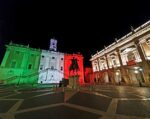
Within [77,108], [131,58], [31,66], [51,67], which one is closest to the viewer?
[77,108]

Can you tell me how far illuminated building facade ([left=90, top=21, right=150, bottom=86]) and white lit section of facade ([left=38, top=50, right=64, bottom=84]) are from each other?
1943 cm

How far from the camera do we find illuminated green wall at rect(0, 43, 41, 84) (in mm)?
30609

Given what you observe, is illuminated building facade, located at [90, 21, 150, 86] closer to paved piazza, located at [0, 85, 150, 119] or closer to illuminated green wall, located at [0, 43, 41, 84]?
paved piazza, located at [0, 85, 150, 119]

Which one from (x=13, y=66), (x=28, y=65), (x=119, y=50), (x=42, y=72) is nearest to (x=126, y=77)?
(x=119, y=50)

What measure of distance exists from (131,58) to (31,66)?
122 ft

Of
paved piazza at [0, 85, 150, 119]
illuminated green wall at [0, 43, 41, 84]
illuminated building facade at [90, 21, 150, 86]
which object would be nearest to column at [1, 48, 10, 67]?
illuminated green wall at [0, 43, 41, 84]

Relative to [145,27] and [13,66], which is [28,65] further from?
[145,27]

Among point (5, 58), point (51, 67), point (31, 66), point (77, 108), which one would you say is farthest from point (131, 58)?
point (5, 58)

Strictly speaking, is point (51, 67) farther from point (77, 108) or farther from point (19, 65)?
point (77, 108)

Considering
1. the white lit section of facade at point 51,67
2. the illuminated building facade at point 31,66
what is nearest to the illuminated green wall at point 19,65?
the illuminated building facade at point 31,66

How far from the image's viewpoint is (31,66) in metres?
36.4

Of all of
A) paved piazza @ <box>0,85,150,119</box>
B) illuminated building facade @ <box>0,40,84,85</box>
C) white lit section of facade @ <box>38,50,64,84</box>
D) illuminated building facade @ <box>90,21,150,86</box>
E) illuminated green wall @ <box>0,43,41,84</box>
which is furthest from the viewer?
white lit section of facade @ <box>38,50,64,84</box>

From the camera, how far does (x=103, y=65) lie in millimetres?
36094

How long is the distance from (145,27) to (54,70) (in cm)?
3442
